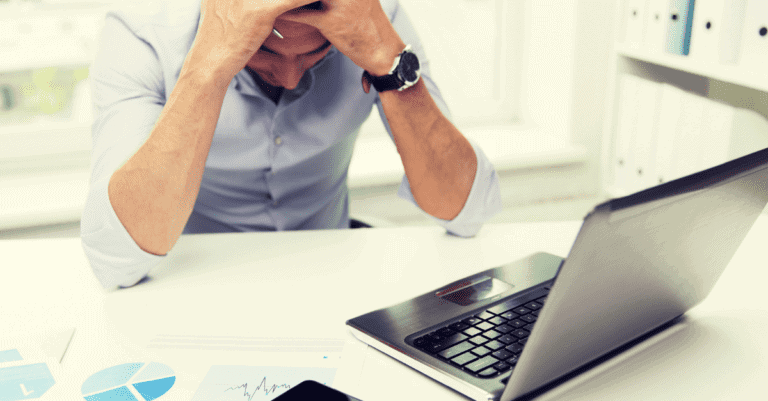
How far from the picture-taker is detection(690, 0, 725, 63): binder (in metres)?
1.38

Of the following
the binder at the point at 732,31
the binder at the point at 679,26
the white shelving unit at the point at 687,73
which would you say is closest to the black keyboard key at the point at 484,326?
the white shelving unit at the point at 687,73

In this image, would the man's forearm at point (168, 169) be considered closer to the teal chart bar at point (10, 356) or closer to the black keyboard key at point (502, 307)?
the teal chart bar at point (10, 356)

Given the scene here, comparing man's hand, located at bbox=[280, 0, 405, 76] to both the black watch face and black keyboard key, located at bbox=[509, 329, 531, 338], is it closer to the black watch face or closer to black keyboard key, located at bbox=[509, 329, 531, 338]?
the black watch face

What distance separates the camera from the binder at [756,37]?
4.14 ft

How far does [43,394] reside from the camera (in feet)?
2.07

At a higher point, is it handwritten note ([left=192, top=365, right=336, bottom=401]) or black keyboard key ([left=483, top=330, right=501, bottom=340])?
black keyboard key ([left=483, top=330, right=501, bottom=340])

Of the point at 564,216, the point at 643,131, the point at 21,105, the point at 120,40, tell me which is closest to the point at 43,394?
the point at 120,40

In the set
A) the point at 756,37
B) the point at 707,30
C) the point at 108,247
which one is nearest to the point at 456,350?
the point at 108,247

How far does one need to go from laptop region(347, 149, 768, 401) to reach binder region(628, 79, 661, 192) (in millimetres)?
1087

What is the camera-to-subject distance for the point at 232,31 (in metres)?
0.91


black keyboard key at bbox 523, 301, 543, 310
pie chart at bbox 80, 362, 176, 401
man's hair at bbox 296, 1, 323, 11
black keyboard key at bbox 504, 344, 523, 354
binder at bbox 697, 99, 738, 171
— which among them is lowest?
pie chart at bbox 80, 362, 176, 401

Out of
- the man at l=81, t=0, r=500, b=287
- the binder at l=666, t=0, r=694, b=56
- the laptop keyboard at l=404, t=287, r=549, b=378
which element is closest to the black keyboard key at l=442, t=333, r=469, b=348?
the laptop keyboard at l=404, t=287, r=549, b=378

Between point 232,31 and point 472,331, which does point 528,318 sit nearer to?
point 472,331

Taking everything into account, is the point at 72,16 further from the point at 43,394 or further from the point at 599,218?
the point at 599,218
